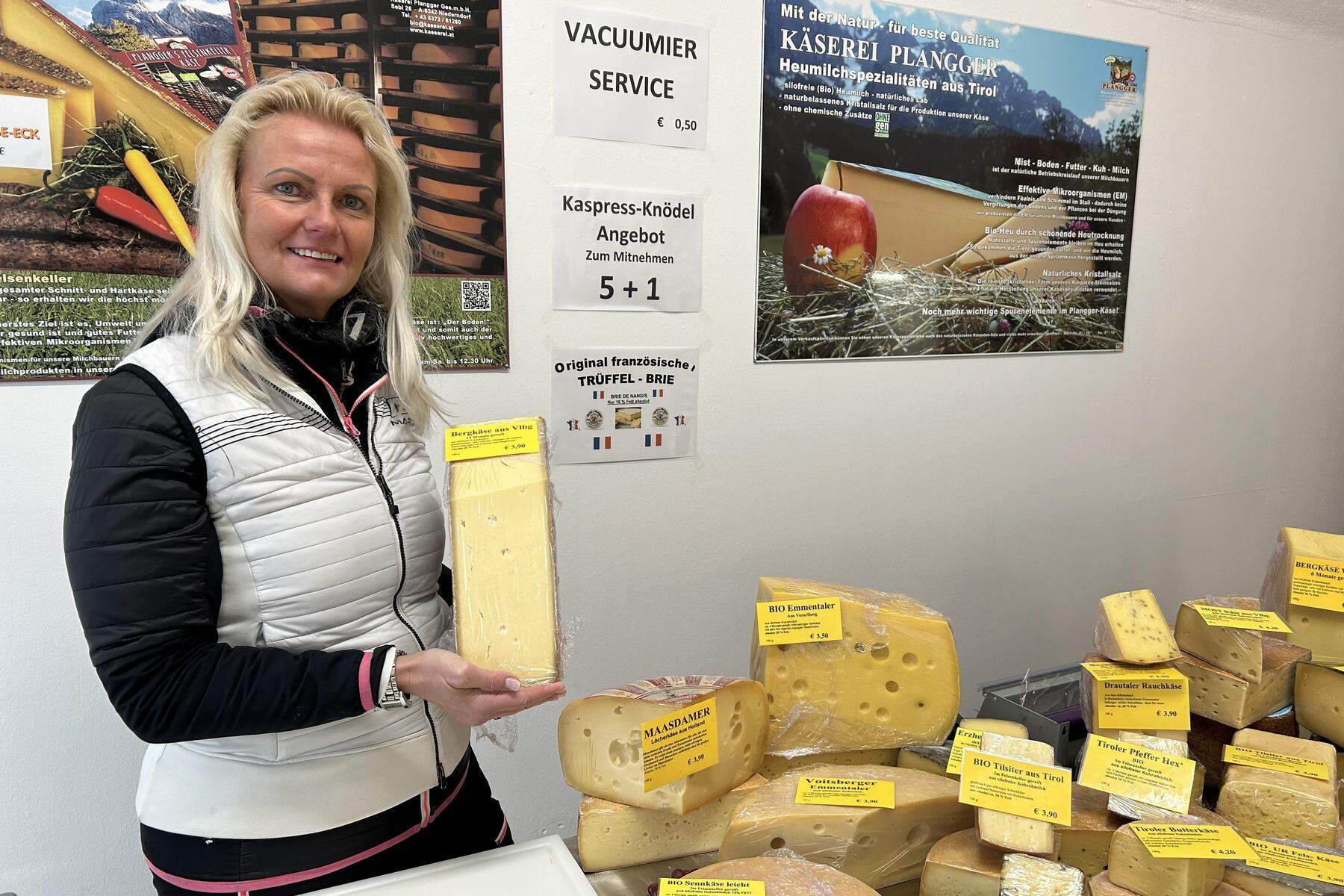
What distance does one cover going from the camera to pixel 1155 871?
38.5 inches

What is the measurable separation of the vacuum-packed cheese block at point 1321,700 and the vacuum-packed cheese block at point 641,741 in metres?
0.90

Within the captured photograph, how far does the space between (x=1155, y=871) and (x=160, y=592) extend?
3.80ft

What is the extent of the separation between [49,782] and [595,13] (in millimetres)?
1938

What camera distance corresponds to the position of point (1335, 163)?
293 cm

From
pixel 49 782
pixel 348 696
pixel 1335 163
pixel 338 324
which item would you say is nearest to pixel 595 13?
pixel 338 324

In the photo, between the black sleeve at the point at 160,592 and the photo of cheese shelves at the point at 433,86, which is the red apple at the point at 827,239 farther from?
the black sleeve at the point at 160,592

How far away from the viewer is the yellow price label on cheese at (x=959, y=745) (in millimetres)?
1115

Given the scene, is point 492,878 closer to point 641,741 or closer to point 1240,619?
point 641,741

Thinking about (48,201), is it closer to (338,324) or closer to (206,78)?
(206,78)

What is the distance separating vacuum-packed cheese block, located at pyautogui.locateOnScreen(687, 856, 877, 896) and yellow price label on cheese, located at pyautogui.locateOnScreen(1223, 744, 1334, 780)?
625 millimetres

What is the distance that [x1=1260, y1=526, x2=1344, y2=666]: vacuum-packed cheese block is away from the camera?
1337 mm

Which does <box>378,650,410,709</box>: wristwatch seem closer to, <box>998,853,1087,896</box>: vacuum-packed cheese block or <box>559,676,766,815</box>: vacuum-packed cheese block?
<box>559,676,766,815</box>: vacuum-packed cheese block

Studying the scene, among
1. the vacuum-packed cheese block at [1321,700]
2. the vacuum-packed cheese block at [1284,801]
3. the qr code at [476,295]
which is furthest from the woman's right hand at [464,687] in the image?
the vacuum-packed cheese block at [1321,700]

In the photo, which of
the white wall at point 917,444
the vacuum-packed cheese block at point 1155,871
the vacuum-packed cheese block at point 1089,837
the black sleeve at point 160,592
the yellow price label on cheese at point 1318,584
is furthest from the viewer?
the white wall at point 917,444
